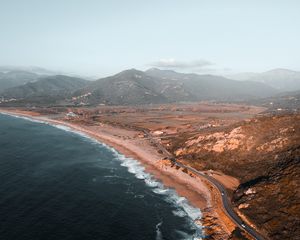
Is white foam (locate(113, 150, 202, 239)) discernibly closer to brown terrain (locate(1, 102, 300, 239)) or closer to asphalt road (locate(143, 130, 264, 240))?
brown terrain (locate(1, 102, 300, 239))

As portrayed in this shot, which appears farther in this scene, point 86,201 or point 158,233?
point 86,201

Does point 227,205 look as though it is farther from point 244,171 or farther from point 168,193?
point 244,171

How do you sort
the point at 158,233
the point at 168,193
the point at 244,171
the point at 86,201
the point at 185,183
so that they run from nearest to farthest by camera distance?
the point at 158,233 → the point at 86,201 → the point at 168,193 → the point at 185,183 → the point at 244,171

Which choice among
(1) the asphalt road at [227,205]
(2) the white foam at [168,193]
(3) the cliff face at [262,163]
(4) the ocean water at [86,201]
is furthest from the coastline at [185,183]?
(3) the cliff face at [262,163]

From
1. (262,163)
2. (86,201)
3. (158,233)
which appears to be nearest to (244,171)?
(262,163)

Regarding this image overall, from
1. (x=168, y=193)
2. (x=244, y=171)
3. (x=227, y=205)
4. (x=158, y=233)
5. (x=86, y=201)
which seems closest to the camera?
(x=158, y=233)

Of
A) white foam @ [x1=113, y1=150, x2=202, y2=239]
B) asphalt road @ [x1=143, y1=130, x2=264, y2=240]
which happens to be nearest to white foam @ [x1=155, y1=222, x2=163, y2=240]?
white foam @ [x1=113, y1=150, x2=202, y2=239]

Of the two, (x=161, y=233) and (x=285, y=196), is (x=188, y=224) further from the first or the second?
(x=285, y=196)

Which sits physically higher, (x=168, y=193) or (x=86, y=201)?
(x=86, y=201)
